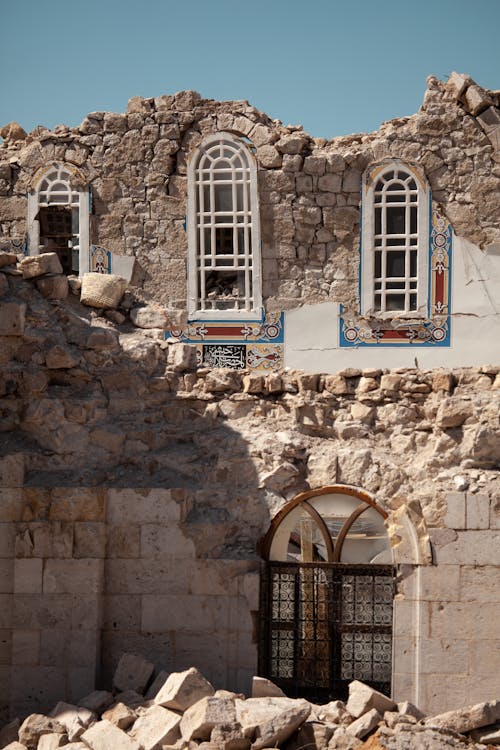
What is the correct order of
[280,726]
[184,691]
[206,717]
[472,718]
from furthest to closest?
[184,691], [472,718], [206,717], [280,726]

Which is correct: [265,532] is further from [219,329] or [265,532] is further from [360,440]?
[219,329]

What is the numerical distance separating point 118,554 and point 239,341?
14.7 feet

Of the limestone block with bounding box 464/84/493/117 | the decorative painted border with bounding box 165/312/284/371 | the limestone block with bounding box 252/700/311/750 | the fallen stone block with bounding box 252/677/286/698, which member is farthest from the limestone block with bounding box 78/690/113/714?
the limestone block with bounding box 464/84/493/117

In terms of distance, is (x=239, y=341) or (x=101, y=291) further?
(x=239, y=341)

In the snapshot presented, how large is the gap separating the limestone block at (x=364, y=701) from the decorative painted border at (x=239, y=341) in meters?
5.57

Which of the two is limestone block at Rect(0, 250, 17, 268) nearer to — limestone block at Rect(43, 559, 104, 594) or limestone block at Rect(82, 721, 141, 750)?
limestone block at Rect(43, 559, 104, 594)

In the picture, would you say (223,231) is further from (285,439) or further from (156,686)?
(156,686)

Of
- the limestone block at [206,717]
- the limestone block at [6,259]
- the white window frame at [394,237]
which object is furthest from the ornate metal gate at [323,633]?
the white window frame at [394,237]

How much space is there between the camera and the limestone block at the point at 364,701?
9.92 metres

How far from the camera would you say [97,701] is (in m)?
10.4

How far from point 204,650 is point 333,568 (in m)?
1.45

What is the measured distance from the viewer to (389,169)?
1495 centimetres

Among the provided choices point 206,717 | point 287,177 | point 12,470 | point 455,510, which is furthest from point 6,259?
point 206,717

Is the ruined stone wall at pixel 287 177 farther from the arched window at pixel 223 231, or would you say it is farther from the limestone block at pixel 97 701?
the limestone block at pixel 97 701
